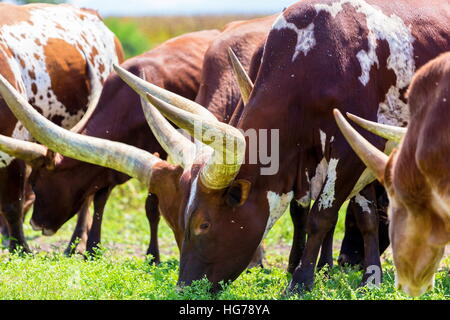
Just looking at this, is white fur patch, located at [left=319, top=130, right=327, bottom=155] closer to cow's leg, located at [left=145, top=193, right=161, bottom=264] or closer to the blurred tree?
cow's leg, located at [left=145, top=193, right=161, bottom=264]

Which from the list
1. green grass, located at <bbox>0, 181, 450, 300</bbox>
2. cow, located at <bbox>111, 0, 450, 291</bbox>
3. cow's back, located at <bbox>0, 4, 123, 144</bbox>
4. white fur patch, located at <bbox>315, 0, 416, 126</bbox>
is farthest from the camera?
cow's back, located at <bbox>0, 4, 123, 144</bbox>

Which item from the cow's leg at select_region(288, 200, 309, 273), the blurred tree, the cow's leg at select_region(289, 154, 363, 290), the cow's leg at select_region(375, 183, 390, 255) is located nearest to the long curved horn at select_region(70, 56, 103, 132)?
the cow's leg at select_region(288, 200, 309, 273)

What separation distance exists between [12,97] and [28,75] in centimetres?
220

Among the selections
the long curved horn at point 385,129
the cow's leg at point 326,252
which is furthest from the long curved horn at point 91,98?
the long curved horn at point 385,129

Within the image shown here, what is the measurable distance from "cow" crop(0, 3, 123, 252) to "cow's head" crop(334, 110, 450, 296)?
12.9 feet

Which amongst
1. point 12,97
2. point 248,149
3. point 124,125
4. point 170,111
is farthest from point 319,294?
point 124,125

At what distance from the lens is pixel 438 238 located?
4895 millimetres

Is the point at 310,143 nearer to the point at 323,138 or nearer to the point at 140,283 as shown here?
the point at 323,138

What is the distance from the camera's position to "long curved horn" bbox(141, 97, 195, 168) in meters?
6.49

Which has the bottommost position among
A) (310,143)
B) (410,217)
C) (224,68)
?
(224,68)

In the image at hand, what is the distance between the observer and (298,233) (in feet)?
24.7

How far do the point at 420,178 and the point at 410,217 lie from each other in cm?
24

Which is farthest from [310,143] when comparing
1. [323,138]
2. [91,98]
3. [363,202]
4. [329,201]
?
[91,98]

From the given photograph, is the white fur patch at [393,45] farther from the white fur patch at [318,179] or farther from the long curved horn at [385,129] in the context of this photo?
the long curved horn at [385,129]
